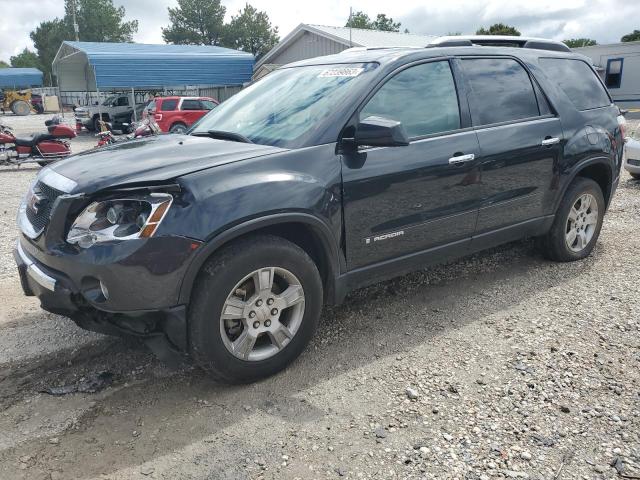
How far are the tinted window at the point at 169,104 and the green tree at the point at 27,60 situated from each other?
80.7m

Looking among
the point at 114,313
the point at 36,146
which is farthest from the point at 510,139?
the point at 36,146

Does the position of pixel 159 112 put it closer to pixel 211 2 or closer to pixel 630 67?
pixel 630 67

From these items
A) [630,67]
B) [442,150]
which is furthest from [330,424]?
[630,67]

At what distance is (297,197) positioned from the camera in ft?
9.85

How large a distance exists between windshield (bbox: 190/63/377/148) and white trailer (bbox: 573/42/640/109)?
27.1 m

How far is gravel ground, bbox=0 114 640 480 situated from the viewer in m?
2.48

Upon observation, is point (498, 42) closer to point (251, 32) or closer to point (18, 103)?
point (18, 103)

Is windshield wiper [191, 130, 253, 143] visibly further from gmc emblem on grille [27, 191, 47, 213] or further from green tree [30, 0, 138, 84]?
green tree [30, 0, 138, 84]

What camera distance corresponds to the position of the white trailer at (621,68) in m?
26.6

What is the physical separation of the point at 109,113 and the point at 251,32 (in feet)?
173

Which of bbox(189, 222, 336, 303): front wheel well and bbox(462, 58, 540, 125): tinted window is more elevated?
bbox(462, 58, 540, 125): tinted window

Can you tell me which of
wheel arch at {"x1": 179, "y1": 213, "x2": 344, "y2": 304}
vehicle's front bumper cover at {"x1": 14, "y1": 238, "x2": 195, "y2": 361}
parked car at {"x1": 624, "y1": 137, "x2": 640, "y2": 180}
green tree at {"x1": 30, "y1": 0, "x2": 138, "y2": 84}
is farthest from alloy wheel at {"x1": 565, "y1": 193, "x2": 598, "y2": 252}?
green tree at {"x1": 30, "y1": 0, "x2": 138, "y2": 84}

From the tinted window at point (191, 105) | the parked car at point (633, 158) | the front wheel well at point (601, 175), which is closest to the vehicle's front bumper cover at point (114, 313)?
the front wheel well at point (601, 175)

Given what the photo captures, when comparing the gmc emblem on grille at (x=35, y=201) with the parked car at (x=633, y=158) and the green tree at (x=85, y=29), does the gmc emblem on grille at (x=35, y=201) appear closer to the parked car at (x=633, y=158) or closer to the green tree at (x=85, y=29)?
the parked car at (x=633, y=158)
